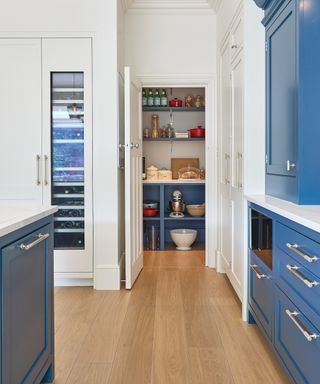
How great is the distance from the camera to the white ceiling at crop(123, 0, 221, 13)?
455cm

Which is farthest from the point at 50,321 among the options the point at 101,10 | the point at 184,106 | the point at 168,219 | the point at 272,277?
the point at 184,106

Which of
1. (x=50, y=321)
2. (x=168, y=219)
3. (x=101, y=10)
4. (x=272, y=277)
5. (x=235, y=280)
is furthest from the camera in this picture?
(x=168, y=219)

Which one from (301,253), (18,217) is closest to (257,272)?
A: (301,253)

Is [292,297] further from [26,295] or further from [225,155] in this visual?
[225,155]

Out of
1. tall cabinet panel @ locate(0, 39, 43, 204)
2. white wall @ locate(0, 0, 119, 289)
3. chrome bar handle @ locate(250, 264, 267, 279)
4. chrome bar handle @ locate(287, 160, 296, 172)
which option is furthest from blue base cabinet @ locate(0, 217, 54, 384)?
tall cabinet panel @ locate(0, 39, 43, 204)

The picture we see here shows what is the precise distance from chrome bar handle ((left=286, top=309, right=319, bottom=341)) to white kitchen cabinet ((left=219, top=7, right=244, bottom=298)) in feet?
4.24

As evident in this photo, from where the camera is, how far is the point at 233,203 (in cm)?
360

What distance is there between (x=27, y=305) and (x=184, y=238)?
3.93 meters

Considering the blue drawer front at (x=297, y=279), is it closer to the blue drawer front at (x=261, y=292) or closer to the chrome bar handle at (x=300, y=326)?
the chrome bar handle at (x=300, y=326)

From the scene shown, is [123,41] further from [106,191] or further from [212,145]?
[106,191]

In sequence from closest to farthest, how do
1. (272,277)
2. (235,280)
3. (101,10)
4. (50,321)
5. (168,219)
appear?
(50,321), (272,277), (235,280), (101,10), (168,219)

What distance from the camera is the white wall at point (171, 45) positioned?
4.65 m

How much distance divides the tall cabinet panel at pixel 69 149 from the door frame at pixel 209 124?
0.97 metres

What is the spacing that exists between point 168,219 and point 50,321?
373 cm
